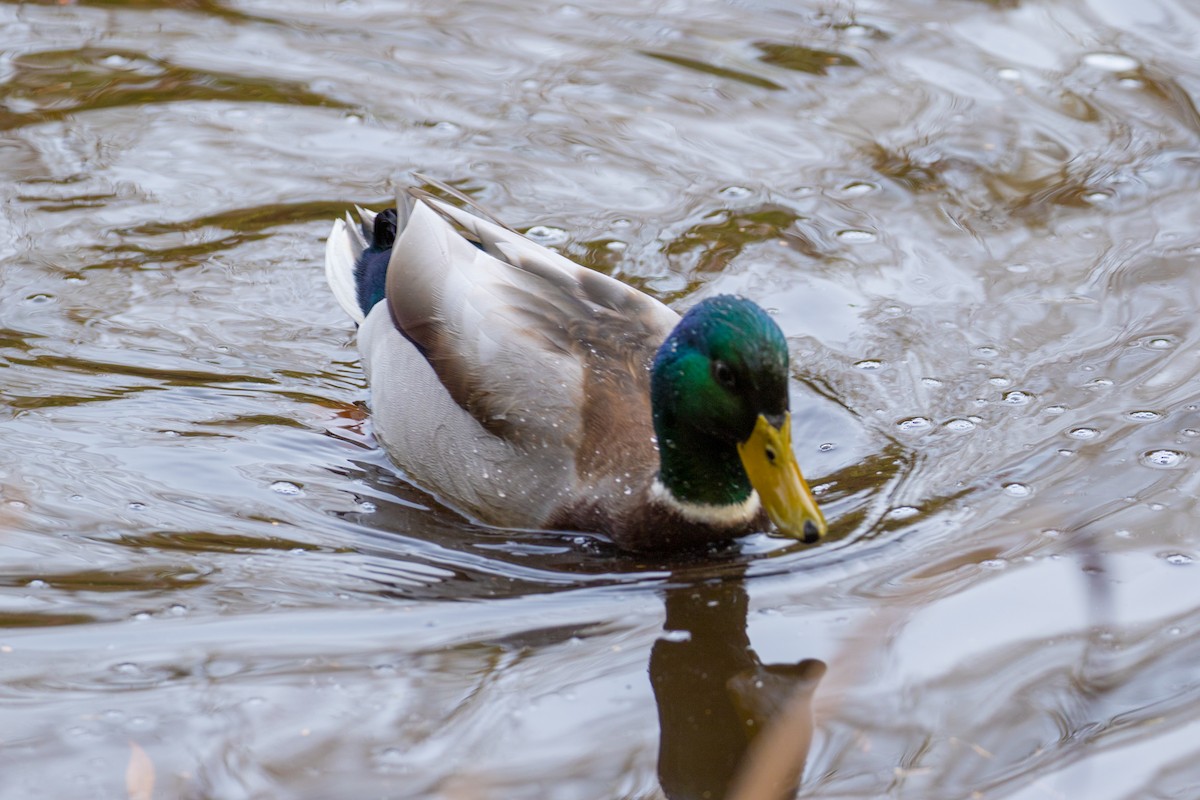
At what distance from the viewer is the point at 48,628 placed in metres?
4.20

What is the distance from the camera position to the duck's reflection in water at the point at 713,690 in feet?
12.1

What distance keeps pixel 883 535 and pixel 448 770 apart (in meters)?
1.60

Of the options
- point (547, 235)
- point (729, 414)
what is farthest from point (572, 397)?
point (547, 235)

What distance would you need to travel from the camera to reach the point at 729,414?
4.43m

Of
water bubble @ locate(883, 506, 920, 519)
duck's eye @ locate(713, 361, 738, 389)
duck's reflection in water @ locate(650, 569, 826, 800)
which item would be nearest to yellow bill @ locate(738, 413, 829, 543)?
duck's eye @ locate(713, 361, 738, 389)

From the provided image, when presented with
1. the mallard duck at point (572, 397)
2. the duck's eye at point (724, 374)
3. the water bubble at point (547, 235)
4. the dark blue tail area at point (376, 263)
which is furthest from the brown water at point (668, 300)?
the duck's eye at point (724, 374)

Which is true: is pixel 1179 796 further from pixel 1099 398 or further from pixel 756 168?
pixel 756 168

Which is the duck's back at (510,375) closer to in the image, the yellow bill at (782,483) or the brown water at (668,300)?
the brown water at (668,300)

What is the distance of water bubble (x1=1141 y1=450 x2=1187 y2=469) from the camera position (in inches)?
194

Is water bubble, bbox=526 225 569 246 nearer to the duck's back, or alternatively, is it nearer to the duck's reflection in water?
the duck's back

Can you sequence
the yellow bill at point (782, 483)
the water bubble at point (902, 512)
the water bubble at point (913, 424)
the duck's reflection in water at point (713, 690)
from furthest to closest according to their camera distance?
the water bubble at point (913, 424) < the water bubble at point (902, 512) < the yellow bill at point (782, 483) < the duck's reflection in water at point (713, 690)

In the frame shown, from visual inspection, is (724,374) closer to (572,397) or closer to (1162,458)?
(572,397)

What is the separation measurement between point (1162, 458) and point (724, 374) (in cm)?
158

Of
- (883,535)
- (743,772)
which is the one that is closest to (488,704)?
(743,772)
